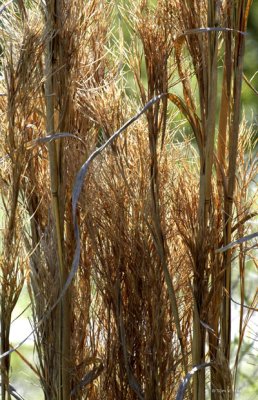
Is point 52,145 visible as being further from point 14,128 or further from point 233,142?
point 233,142

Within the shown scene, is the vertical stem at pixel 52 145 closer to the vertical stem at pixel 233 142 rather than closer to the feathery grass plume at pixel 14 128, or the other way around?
the feathery grass plume at pixel 14 128

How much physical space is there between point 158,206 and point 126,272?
144 millimetres

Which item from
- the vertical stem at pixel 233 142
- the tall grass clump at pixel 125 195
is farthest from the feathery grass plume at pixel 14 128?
the vertical stem at pixel 233 142

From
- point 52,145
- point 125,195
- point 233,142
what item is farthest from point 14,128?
point 233,142

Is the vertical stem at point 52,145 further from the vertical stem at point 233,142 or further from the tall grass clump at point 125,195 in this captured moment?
the vertical stem at point 233,142

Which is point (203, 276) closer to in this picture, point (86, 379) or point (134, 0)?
point (86, 379)

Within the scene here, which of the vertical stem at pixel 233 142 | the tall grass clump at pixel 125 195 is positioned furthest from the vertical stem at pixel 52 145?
the vertical stem at pixel 233 142

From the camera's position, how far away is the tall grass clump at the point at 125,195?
1329 mm

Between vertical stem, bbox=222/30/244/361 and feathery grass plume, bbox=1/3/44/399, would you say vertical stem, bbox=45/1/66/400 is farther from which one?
vertical stem, bbox=222/30/244/361

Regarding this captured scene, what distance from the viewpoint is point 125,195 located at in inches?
56.1

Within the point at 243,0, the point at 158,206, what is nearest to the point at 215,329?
the point at 158,206

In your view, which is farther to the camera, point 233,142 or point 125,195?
point 125,195

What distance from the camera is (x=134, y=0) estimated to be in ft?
4.58

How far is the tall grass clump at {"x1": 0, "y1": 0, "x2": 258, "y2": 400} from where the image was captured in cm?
133
